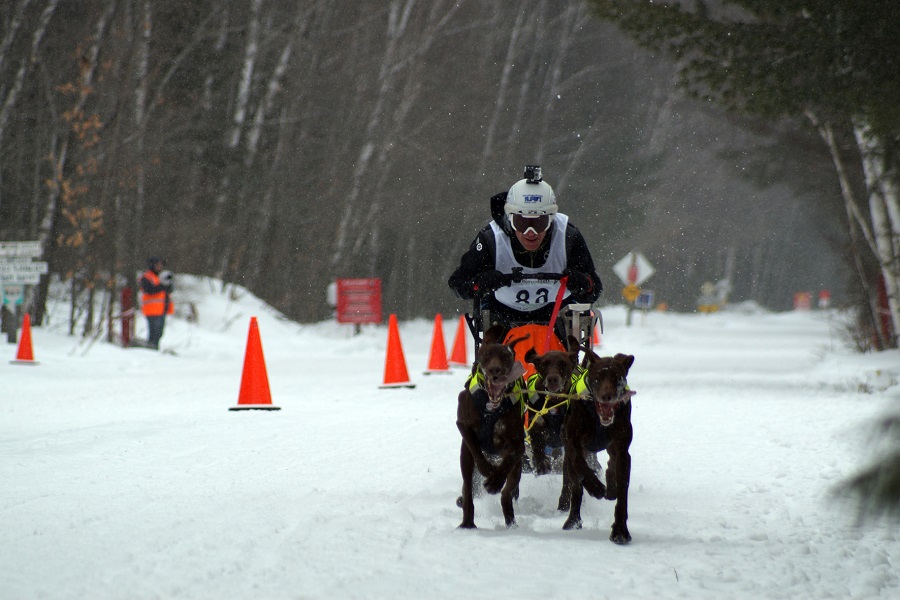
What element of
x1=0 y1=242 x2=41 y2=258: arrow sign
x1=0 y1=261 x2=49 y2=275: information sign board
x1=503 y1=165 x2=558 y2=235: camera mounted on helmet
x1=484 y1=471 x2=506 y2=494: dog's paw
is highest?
x1=503 y1=165 x2=558 y2=235: camera mounted on helmet

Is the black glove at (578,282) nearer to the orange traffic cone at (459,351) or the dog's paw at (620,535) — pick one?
the dog's paw at (620,535)

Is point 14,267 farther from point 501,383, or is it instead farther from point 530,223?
point 501,383

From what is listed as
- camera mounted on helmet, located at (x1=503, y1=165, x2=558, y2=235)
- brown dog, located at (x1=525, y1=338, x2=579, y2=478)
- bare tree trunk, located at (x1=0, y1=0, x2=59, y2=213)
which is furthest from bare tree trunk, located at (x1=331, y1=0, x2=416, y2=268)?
brown dog, located at (x1=525, y1=338, x2=579, y2=478)

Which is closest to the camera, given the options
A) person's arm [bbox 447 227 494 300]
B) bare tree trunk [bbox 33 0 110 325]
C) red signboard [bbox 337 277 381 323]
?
person's arm [bbox 447 227 494 300]

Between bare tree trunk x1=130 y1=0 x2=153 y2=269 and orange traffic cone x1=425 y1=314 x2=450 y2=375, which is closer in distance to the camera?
orange traffic cone x1=425 y1=314 x2=450 y2=375

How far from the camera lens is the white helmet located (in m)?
6.50

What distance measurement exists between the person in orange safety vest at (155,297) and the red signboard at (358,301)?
28.4 feet

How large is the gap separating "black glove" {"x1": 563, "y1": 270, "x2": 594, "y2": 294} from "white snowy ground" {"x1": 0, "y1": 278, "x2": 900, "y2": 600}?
1.12m

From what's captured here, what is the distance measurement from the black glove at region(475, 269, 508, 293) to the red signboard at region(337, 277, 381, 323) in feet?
75.7

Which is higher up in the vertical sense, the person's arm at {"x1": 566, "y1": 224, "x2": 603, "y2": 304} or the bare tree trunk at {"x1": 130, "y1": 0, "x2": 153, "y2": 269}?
the bare tree trunk at {"x1": 130, "y1": 0, "x2": 153, "y2": 269}

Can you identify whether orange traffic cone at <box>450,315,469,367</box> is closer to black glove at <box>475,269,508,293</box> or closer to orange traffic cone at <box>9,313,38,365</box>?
orange traffic cone at <box>9,313,38,365</box>

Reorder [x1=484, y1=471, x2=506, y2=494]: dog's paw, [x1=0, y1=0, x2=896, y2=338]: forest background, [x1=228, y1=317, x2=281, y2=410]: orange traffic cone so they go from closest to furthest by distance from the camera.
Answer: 1. [x1=484, y1=471, x2=506, y2=494]: dog's paw
2. [x1=228, y1=317, x2=281, y2=410]: orange traffic cone
3. [x1=0, y1=0, x2=896, y2=338]: forest background

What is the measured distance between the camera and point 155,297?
21.0 m

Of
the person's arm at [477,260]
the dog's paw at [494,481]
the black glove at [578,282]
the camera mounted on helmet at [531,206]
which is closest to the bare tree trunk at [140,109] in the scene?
the person's arm at [477,260]
